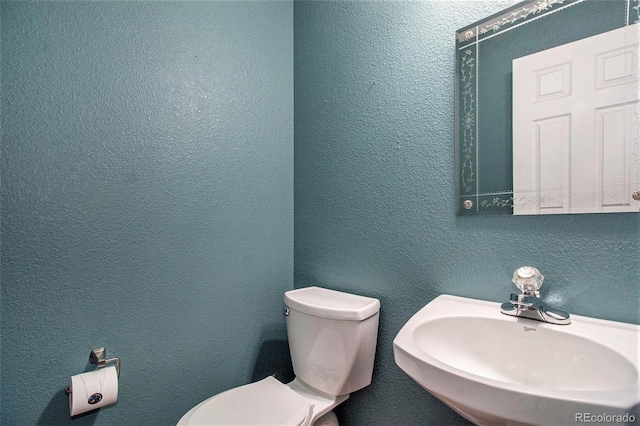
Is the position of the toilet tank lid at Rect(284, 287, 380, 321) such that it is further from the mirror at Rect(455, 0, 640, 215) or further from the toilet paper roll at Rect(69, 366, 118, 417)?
the toilet paper roll at Rect(69, 366, 118, 417)

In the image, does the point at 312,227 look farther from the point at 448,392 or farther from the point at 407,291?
the point at 448,392

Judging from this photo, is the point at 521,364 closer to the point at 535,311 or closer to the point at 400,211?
the point at 535,311

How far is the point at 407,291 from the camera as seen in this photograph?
3.56 feet

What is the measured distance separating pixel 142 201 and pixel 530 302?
4.14 ft

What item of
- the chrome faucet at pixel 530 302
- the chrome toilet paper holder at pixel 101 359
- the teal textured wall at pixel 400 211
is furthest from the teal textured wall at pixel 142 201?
the chrome faucet at pixel 530 302

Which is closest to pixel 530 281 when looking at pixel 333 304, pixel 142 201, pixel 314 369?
pixel 333 304

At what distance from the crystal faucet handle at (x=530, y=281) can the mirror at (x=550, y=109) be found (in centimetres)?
18

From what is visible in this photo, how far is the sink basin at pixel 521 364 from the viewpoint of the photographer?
47 cm

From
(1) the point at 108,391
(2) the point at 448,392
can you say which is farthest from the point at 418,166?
(1) the point at 108,391

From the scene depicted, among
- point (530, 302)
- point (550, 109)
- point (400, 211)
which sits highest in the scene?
point (550, 109)

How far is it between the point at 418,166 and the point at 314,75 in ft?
2.40

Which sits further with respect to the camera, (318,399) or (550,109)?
(318,399)

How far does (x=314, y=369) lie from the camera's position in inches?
43.5

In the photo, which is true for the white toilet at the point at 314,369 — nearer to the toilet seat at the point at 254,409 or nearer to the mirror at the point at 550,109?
the toilet seat at the point at 254,409
